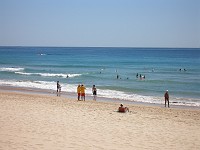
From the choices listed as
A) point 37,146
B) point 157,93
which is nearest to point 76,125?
point 37,146

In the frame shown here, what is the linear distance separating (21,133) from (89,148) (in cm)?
274

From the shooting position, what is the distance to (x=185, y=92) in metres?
28.5

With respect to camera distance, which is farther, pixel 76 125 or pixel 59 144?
pixel 76 125

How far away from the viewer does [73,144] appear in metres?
9.53

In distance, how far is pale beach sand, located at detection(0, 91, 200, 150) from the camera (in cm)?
958

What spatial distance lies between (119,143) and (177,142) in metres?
2.07

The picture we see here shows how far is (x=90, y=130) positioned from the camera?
11.5 metres

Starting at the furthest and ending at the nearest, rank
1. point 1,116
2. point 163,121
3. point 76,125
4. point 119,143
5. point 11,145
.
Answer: point 163,121
point 1,116
point 76,125
point 119,143
point 11,145

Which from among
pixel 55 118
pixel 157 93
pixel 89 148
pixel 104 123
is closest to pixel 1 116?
pixel 55 118

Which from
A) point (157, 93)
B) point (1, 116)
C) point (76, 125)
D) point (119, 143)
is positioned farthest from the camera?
point (157, 93)

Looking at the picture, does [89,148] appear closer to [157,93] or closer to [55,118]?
[55,118]

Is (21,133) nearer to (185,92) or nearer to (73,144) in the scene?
(73,144)

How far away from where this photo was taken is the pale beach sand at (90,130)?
9578 mm

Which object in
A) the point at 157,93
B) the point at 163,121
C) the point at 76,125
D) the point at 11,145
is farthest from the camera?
the point at 157,93
